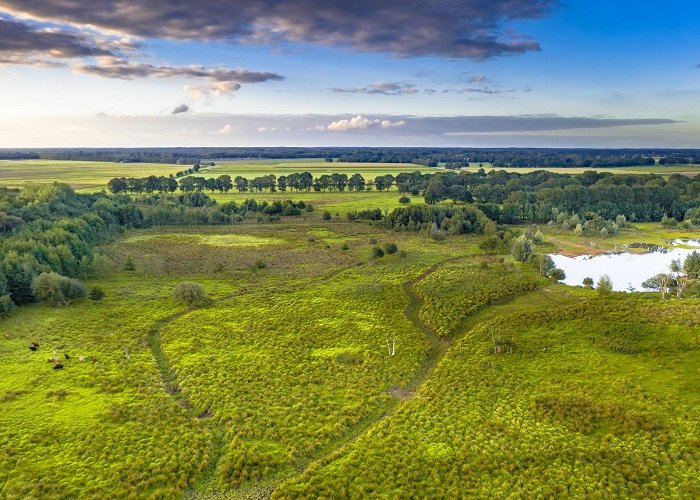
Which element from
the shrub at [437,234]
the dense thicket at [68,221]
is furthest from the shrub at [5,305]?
the shrub at [437,234]

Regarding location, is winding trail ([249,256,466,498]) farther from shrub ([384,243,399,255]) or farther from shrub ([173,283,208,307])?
shrub ([173,283,208,307])

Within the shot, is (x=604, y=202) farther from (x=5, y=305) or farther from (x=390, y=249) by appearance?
(x=5, y=305)

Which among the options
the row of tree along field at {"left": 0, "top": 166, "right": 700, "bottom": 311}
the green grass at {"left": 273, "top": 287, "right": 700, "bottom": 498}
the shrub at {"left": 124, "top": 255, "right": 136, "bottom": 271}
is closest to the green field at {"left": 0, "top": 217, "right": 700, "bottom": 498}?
the green grass at {"left": 273, "top": 287, "right": 700, "bottom": 498}

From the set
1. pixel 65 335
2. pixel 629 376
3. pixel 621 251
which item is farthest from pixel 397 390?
pixel 621 251

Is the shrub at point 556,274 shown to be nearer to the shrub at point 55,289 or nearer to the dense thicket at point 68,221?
the shrub at point 55,289

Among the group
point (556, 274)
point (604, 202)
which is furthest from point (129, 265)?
point (604, 202)
